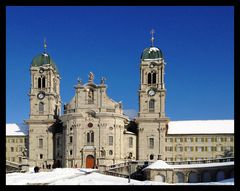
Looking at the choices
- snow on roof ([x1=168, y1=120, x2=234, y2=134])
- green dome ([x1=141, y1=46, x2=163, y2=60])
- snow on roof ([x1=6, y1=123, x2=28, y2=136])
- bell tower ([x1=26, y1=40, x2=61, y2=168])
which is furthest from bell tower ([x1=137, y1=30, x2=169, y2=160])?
snow on roof ([x1=6, y1=123, x2=28, y2=136])

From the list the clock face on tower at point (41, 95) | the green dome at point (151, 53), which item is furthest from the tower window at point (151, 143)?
the clock face on tower at point (41, 95)

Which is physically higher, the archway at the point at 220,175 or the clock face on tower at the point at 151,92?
the clock face on tower at the point at 151,92

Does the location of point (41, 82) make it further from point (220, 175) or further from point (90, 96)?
point (220, 175)

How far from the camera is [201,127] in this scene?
86375 millimetres

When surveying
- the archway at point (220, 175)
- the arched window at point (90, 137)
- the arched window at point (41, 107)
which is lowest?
the archway at point (220, 175)

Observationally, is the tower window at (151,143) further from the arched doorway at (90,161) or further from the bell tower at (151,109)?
the arched doorway at (90,161)

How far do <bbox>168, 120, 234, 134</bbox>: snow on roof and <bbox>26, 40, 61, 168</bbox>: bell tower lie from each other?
2199 cm

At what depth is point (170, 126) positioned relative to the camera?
287 feet

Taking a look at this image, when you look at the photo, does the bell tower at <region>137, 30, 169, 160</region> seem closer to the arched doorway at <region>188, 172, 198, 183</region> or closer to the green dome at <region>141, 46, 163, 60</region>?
the green dome at <region>141, 46, 163, 60</region>

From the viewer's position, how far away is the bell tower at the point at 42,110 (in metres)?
81.7

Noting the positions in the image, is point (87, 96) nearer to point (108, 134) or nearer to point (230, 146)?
point (108, 134)

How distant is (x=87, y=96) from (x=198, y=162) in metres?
22.9

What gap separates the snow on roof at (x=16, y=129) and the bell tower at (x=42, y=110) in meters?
6.60

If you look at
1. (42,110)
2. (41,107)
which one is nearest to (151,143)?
(42,110)
